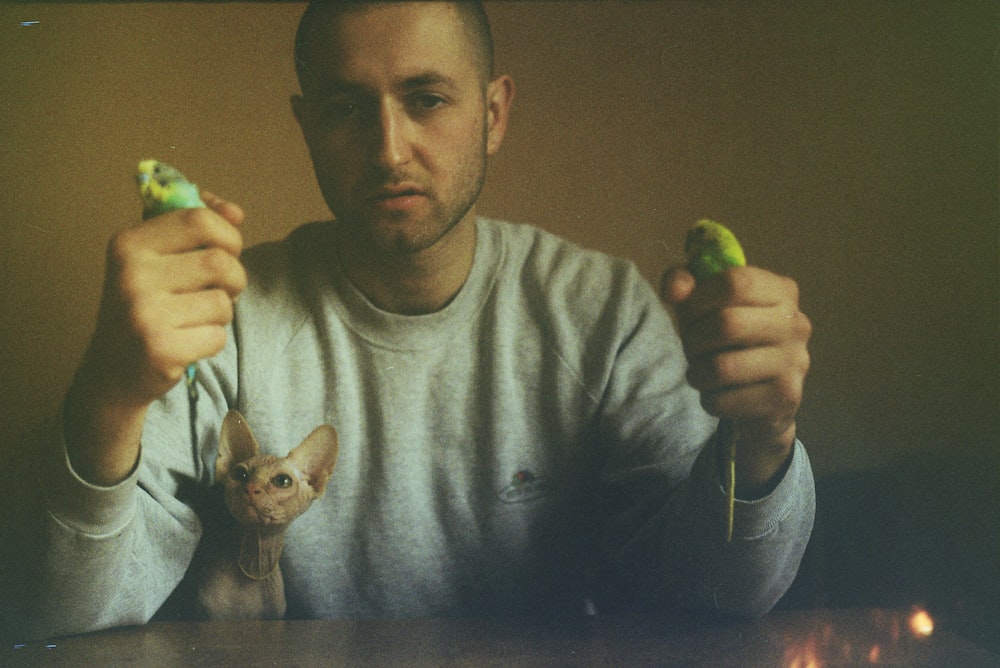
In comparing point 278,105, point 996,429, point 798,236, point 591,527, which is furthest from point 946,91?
point 278,105

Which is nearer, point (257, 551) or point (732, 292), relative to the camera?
point (732, 292)

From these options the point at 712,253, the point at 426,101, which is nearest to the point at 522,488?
the point at 712,253

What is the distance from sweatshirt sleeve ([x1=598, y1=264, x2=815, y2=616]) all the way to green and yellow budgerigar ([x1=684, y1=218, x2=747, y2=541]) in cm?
2

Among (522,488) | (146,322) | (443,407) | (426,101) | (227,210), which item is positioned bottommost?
(522,488)

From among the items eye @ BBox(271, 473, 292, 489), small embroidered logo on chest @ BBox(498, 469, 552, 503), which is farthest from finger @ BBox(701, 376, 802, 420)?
eye @ BBox(271, 473, 292, 489)

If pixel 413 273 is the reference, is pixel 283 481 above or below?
below

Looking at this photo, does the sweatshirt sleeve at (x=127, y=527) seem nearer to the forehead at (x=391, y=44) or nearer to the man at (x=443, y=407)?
the man at (x=443, y=407)

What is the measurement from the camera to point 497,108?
950mm

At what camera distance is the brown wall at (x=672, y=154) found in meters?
0.95

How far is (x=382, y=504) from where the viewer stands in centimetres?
95

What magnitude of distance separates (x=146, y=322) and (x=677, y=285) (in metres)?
0.51

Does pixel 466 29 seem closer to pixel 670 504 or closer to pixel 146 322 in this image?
pixel 146 322

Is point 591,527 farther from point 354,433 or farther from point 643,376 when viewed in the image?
point 354,433

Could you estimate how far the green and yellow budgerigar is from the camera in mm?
824
